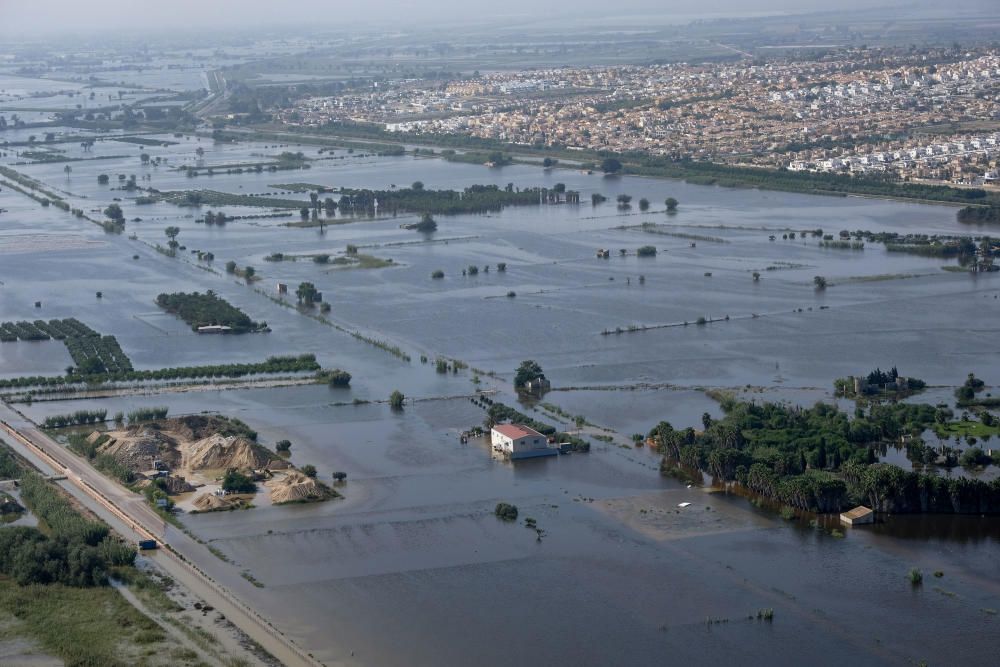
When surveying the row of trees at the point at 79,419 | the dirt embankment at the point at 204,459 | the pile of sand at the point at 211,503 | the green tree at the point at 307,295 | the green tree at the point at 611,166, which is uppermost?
the green tree at the point at 611,166

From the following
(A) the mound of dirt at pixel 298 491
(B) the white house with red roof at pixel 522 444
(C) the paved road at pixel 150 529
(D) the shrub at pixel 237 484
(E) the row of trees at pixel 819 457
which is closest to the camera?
(C) the paved road at pixel 150 529

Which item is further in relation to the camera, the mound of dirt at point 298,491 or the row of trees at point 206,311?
the row of trees at point 206,311

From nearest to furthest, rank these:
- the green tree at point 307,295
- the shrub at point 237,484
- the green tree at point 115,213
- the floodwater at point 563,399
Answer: the floodwater at point 563,399 → the shrub at point 237,484 → the green tree at point 307,295 → the green tree at point 115,213

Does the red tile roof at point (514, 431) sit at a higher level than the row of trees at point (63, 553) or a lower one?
higher

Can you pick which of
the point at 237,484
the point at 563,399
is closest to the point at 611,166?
the point at 563,399

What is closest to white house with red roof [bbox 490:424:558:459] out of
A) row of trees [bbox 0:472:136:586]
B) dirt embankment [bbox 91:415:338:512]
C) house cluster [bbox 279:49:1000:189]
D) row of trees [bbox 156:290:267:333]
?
dirt embankment [bbox 91:415:338:512]

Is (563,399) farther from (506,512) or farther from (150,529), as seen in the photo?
(150,529)

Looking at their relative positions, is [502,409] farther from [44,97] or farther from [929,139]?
[44,97]

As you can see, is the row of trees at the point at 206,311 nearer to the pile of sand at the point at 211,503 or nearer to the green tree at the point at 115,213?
the pile of sand at the point at 211,503

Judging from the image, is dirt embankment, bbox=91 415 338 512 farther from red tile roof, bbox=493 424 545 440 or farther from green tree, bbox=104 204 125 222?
green tree, bbox=104 204 125 222

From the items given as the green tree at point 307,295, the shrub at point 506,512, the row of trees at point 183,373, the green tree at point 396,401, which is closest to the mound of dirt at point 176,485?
the shrub at point 506,512
